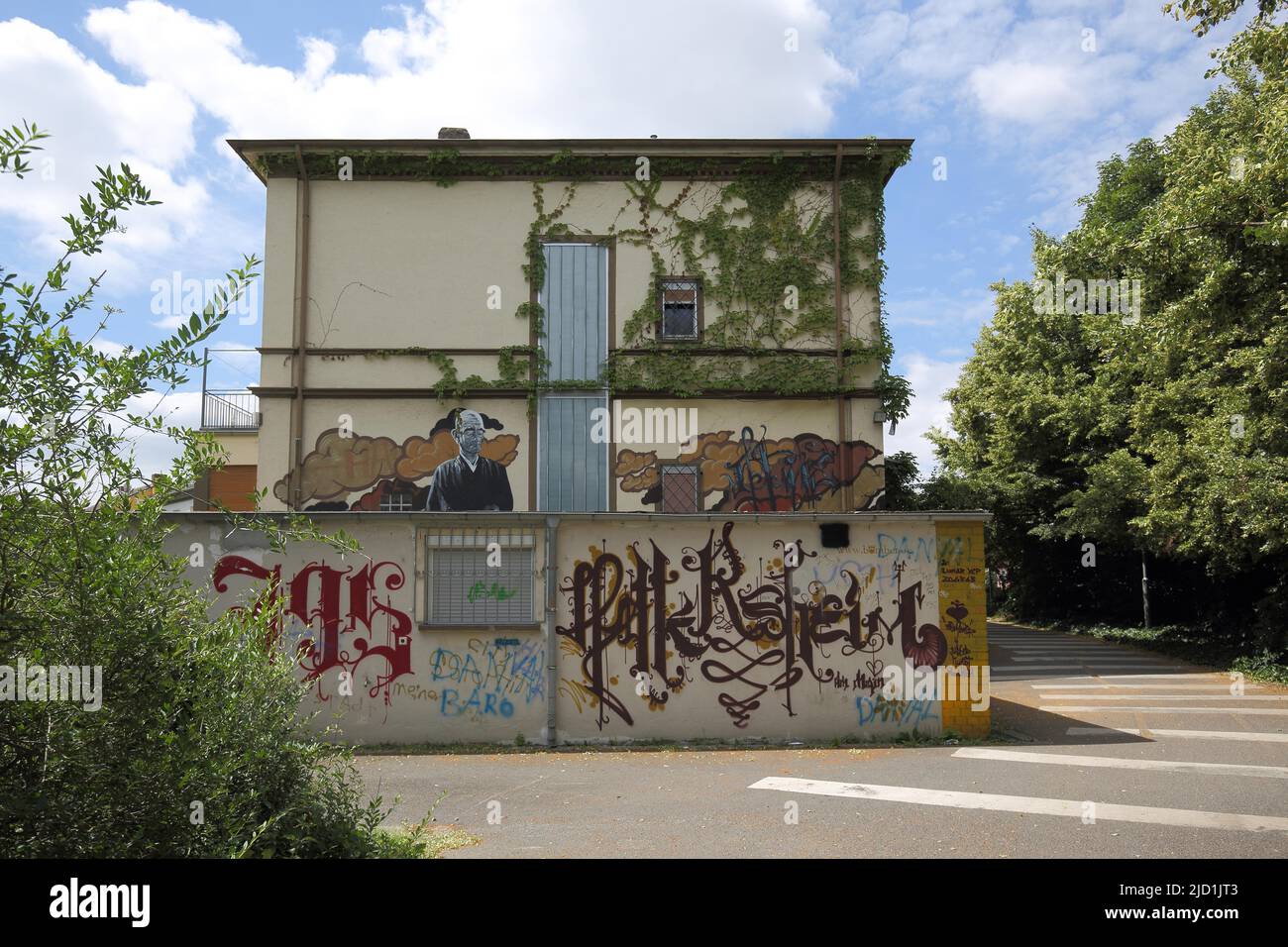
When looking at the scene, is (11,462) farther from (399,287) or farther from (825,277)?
(825,277)

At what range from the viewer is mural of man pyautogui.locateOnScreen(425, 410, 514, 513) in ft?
56.1

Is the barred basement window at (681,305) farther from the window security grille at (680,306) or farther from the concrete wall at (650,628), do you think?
the concrete wall at (650,628)

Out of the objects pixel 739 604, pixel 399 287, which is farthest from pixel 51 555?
pixel 399 287

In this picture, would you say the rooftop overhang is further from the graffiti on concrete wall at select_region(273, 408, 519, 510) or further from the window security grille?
the graffiti on concrete wall at select_region(273, 408, 519, 510)

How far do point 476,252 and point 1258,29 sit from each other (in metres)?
12.4

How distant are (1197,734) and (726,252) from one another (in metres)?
10.5

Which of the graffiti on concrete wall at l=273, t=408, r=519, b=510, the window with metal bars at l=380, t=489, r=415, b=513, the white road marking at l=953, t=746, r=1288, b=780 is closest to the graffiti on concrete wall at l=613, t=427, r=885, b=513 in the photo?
the graffiti on concrete wall at l=273, t=408, r=519, b=510

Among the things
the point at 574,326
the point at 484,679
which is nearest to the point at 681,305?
the point at 574,326

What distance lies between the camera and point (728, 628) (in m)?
12.4

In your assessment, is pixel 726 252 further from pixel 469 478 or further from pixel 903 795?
pixel 903 795

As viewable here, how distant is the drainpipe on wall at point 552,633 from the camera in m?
12.2

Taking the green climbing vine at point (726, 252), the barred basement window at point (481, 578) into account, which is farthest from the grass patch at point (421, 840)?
the green climbing vine at point (726, 252)

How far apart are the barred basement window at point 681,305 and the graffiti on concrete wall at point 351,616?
7.53 meters

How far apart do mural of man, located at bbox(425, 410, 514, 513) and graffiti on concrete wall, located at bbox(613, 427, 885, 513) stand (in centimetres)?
211
